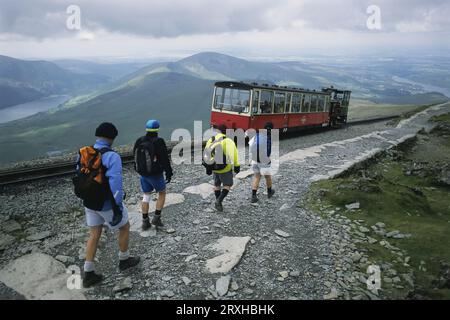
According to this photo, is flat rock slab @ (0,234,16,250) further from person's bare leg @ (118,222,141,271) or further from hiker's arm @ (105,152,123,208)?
hiker's arm @ (105,152,123,208)

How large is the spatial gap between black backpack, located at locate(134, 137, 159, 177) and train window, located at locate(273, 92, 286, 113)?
48.9ft

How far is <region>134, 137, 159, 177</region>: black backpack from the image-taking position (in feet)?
22.9

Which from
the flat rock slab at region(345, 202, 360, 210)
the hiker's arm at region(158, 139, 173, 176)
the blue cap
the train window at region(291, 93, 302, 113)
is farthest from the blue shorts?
the train window at region(291, 93, 302, 113)

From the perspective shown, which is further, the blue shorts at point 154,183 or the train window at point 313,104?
the train window at point 313,104

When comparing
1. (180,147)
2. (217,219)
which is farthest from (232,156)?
(180,147)

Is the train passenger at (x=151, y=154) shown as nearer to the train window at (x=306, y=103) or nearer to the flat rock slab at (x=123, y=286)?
the flat rock slab at (x=123, y=286)

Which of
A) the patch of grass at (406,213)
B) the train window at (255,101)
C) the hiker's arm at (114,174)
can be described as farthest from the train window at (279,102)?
the hiker's arm at (114,174)

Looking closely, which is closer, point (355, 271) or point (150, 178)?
point (355, 271)

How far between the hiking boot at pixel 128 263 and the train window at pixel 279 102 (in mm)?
16091

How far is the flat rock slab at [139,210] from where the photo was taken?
8.10 m

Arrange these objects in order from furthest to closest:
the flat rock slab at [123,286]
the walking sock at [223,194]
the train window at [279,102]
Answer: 1. the train window at [279,102]
2. the walking sock at [223,194]
3. the flat rock slab at [123,286]
